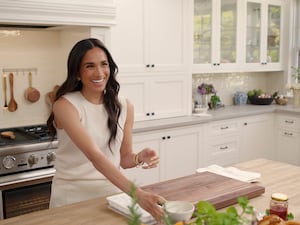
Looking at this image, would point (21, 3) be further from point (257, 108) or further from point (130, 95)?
point (257, 108)

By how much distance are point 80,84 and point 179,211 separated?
0.93m

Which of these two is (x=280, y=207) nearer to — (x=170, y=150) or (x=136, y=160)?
(x=136, y=160)

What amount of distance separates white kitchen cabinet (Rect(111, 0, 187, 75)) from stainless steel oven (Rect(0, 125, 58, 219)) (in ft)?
3.32

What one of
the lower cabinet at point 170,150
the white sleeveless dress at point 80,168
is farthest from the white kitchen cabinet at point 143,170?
the white sleeveless dress at point 80,168

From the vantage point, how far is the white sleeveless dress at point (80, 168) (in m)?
1.96

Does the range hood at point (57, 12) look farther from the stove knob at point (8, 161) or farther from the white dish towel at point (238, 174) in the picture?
the white dish towel at point (238, 174)

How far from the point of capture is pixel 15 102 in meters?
3.42

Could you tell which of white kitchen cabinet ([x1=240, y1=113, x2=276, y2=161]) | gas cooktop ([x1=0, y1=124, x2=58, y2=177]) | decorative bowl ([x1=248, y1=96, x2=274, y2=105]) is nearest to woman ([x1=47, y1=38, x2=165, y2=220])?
gas cooktop ([x1=0, y1=124, x2=58, y2=177])

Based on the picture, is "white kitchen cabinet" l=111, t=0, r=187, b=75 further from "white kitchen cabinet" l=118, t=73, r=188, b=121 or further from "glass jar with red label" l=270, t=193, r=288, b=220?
"glass jar with red label" l=270, t=193, r=288, b=220

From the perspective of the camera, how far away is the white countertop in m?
3.62

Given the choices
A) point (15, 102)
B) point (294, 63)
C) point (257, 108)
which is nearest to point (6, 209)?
point (15, 102)

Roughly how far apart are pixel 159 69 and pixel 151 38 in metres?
0.29

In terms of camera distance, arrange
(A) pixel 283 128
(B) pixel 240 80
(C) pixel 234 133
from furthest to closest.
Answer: (B) pixel 240 80 → (A) pixel 283 128 → (C) pixel 234 133

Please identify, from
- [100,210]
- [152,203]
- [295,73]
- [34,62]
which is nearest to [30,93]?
[34,62]
